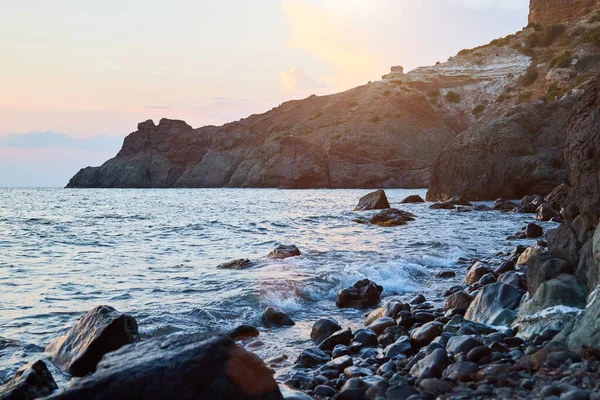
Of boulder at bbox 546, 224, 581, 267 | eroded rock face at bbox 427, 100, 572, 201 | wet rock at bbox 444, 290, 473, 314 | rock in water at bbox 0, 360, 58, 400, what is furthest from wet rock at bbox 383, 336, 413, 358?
eroded rock face at bbox 427, 100, 572, 201

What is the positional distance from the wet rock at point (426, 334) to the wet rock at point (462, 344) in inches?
27.0

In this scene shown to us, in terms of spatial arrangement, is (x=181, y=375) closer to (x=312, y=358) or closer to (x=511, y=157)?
(x=312, y=358)

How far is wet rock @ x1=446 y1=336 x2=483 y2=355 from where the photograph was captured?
5.45 meters

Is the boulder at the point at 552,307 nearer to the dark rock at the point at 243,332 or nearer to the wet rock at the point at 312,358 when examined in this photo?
the wet rock at the point at 312,358

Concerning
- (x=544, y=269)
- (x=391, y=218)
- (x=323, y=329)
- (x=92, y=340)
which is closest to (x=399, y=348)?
(x=323, y=329)

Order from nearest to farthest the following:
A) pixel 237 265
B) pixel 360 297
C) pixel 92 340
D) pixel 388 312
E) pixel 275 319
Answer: pixel 92 340 < pixel 388 312 < pixel 275 319 < pixel 360 297 < pixel 237 265

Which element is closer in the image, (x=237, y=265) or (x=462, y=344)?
(x=462, y=344)

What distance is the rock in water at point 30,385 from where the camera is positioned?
16.4 ft

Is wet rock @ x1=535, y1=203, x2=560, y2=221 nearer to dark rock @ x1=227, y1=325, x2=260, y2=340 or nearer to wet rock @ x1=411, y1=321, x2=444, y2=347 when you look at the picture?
wet rock @ x1=411, y1=321, x2=444, y2=347

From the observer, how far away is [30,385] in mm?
5176

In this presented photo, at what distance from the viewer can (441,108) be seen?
103688 millimetres

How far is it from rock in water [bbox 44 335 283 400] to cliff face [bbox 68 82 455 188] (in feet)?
232

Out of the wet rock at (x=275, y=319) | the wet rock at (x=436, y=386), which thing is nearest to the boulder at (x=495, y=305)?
the wet rock at (x=436, y=386)

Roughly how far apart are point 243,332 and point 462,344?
3.32 metres
